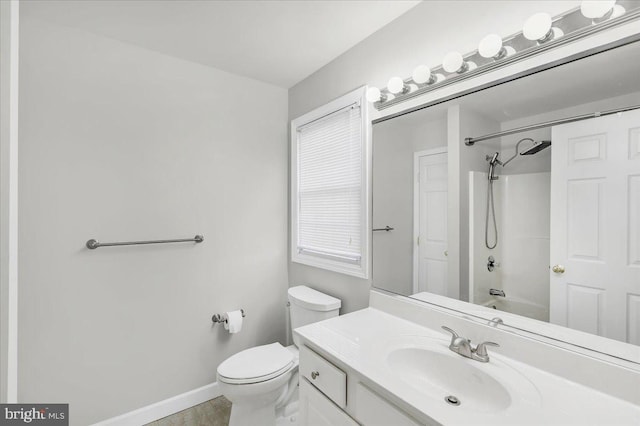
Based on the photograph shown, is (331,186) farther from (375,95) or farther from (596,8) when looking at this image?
(596,8)

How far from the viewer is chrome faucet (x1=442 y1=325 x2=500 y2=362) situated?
1.04 m

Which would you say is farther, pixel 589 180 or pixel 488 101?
pixel 488 101

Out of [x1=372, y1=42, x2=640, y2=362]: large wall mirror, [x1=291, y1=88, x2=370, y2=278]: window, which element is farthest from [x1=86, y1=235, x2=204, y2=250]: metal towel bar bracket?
[x1=372, y1=42, x2=640, y2=362]: large wall mirror

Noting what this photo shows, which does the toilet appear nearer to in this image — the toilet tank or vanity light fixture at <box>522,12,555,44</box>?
the toilet tank

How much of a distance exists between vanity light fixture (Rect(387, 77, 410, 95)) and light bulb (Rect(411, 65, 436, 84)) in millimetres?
87

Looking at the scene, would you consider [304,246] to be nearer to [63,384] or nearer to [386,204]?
[386,204]

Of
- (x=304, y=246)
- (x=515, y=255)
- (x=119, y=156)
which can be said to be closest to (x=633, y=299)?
(x=515, y=255)

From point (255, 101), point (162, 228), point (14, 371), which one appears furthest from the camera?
point (255, 101)

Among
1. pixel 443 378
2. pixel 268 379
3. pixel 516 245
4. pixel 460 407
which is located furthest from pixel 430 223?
pixel 268 379

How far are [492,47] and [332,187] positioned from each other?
1.17 m

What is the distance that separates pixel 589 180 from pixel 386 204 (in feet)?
2.78

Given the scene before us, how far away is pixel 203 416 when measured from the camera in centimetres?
190

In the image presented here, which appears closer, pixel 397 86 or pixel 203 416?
pixel 397 86

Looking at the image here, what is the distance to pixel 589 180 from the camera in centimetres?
92
